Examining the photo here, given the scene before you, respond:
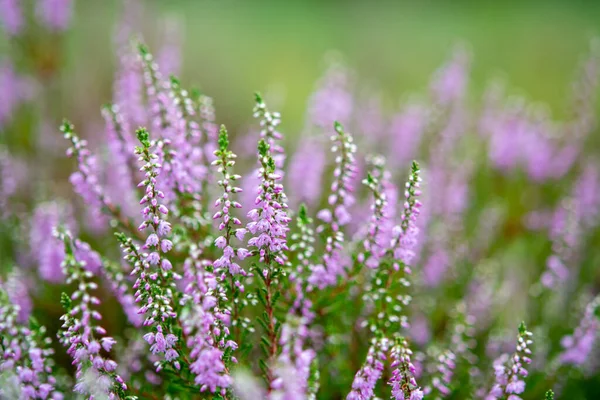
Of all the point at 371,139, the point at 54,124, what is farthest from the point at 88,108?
the point at 371,139

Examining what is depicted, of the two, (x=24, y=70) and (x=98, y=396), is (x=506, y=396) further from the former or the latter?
(x=24, y=70)

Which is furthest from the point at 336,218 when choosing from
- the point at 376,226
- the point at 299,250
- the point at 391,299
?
the point at 391,299

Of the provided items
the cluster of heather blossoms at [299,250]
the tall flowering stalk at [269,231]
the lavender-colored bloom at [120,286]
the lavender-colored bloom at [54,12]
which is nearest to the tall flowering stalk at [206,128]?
the cluster of heather blossoms at [299,250]

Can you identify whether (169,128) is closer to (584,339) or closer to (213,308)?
(213,308)

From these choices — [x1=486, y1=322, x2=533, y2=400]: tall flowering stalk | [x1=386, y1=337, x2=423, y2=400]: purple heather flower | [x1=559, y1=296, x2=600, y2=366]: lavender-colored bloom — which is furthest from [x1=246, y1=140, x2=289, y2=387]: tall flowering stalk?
[x1=559, y1=296, x2=600, y2=366]: lavender-colored bloom

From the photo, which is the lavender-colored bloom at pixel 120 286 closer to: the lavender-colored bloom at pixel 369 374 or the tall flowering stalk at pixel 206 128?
the tall flowering stalk at pixel 206 128

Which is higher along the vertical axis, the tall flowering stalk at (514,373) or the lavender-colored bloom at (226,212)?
the lavender-colored bloom at (226,212)
